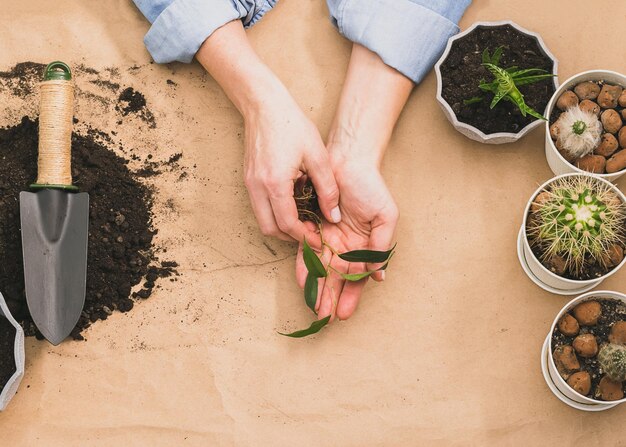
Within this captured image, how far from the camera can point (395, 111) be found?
5.53ft

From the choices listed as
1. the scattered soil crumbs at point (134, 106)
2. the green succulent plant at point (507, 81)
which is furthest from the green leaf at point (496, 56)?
the scattered soil crumbs at point (134, 106)

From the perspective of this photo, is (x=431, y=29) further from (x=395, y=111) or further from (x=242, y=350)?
(x=242, y=350)

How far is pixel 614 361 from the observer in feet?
4.83

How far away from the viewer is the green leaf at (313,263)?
148 cm

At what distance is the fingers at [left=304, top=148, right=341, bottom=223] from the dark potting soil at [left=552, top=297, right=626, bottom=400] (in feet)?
2.01

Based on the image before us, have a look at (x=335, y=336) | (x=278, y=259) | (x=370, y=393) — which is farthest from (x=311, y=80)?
(x=370, y=393)

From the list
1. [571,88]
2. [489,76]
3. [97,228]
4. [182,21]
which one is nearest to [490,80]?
[489,76]

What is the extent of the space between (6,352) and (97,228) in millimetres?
344

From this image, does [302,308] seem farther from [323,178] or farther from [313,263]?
[323,178]

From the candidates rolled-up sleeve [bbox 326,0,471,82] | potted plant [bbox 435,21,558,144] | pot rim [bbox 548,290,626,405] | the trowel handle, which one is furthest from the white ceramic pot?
the trowel handle

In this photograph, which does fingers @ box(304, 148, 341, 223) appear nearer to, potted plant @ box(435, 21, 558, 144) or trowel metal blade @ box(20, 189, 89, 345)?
potted plant @ box(435, 21, 558, 144)

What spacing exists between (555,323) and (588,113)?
1.57 ft

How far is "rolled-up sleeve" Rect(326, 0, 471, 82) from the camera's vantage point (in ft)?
5.44

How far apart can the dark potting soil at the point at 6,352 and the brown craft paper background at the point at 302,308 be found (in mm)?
85
